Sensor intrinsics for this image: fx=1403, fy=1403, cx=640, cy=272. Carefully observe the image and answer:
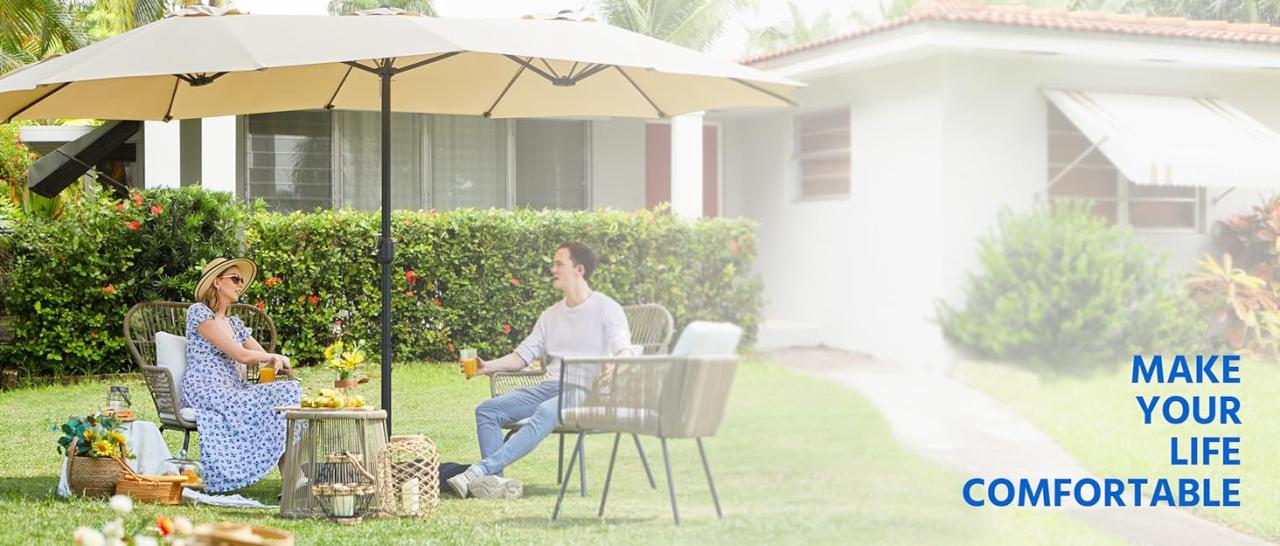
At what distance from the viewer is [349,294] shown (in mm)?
7980

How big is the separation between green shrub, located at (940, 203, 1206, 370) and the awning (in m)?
0.23

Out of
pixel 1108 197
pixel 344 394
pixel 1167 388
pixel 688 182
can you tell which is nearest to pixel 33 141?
pixel 688 182

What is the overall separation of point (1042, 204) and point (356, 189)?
21.4ft

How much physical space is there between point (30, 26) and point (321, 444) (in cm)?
1198

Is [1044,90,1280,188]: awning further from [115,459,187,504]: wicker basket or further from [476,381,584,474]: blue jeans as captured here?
[115,459,187,504]: wicker basket

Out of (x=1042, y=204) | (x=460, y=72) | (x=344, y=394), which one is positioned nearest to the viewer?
(x=1042, y=204)

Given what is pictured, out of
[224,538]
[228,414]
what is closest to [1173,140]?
[224,538]

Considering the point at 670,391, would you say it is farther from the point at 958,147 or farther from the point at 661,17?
the point at 661,17

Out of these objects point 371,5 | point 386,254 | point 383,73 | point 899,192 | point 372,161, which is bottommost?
point 386,254

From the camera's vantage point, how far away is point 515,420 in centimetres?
448

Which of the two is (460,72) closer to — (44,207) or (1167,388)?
(1167,388)

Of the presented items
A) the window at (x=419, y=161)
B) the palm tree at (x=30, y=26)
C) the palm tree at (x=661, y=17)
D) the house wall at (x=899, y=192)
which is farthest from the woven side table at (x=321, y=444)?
the palm tree at (x=30, y=26)

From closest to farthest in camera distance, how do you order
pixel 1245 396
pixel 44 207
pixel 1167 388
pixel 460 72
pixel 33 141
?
pixel 460 72, pixel 1245 396, pixel 1167 388, pixel 44 207, pixel 33 141

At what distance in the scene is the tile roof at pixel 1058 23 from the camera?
351 cm
